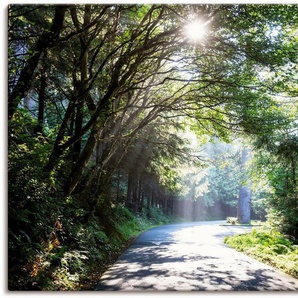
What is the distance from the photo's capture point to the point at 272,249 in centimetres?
730

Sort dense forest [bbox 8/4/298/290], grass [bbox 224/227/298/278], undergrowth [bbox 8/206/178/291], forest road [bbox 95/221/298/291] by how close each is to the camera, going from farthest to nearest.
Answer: grass [bbox 224/227/298/278]
forest road [bbox 95/221/298/291]
dense forest [bbox 8/4/298/290]
undergrowth [bbox 8/206/178/291]

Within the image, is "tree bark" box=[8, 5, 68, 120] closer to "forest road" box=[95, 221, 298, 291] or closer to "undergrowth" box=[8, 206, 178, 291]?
"undergrowth" box=[8, 206, 178, 291]

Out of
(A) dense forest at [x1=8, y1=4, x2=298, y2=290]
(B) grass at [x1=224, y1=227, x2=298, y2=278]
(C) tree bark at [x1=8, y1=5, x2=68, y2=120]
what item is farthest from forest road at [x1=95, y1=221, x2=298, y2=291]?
(C) tree bark at [x1=8, y1=5, x2=68, y2=120]

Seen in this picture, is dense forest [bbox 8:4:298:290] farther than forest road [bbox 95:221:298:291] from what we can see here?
No

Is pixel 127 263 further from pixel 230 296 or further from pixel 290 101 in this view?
pixel 290 101

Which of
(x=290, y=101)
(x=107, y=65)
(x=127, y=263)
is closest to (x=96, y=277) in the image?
(x=127, y=263)

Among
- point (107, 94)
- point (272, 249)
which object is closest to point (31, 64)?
point (107, 94)

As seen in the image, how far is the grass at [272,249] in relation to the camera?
19.7 ft

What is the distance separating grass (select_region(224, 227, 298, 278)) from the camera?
6.01m

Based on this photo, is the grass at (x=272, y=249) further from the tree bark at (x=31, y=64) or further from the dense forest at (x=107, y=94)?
the tree bark at (x=31, y=64)

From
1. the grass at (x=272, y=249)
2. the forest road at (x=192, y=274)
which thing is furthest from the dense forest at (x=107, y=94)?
the grass at (x=272, y=249)

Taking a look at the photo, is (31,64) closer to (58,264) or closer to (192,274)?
(58,264)

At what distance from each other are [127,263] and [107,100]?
3200 mm

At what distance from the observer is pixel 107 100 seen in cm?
611
